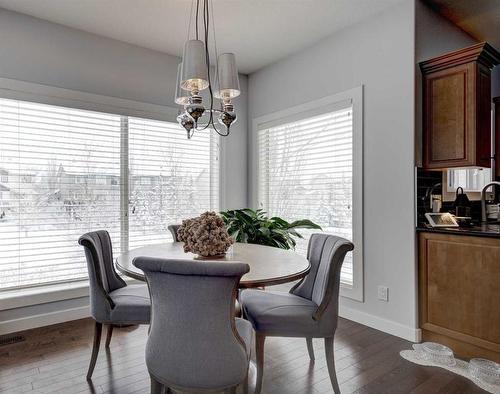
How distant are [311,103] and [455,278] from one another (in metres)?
2.17

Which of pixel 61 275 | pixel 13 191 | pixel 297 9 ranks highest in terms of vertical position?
pixel 297 9

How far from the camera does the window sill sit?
→ 3.00 meters

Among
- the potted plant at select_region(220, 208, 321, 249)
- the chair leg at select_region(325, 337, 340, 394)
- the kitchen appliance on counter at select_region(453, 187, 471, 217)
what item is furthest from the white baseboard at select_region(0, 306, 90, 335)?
the kitchen appliance on counter at select_region(453, 187, 471, 217)

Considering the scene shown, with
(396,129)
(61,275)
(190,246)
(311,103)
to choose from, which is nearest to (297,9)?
(311,103)

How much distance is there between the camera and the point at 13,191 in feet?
10.2

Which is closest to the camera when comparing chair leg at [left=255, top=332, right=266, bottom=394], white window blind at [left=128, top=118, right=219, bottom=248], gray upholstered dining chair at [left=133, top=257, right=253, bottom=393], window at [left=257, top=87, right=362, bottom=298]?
gray upholstered dining chair at [left=133, top=257, right=253, bottom=393]

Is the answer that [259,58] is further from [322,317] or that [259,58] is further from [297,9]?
[322,317]

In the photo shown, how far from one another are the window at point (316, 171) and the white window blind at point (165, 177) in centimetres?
70

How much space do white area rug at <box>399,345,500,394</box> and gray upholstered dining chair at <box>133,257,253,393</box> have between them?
5.28 feet

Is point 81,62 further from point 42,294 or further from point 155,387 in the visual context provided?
point 155,387

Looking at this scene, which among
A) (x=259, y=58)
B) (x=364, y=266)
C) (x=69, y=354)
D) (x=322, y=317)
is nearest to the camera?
(x=322, y=317)

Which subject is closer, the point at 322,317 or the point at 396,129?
the point at 322,317

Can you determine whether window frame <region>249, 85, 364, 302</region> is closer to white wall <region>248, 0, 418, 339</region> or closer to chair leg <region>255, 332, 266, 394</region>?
white wall <region>248, 0, 418, 339</region>

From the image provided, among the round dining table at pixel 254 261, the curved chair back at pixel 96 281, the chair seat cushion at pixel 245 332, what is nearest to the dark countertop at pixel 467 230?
the round dining table at pixel 254 261
